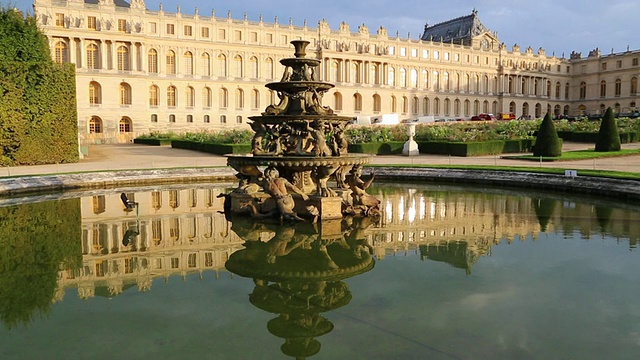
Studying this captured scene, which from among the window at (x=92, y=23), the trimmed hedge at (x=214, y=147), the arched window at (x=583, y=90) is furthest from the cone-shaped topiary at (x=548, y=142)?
the arched window at (x=583, y=90)

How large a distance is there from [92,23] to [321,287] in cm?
5078

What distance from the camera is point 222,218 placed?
37.3ft

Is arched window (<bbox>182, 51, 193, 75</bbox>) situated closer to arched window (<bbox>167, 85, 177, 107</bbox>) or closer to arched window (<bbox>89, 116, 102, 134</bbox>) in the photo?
arched window (<bbox>167, 85, 177, 107</bbox>)

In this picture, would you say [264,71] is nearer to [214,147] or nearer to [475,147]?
[214,147]

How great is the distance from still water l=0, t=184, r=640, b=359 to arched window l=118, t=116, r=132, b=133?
4282 centimetres

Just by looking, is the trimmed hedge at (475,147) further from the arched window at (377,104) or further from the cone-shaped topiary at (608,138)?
the arched window at (377,104)

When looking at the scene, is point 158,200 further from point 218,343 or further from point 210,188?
point 218,343

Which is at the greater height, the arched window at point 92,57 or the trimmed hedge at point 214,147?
the arched window at point 92,57

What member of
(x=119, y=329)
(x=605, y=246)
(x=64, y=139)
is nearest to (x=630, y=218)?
(x=605, y=246)

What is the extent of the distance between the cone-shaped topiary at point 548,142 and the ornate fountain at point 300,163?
15476 mm

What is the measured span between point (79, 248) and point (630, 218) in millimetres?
10702

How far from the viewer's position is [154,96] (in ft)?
178

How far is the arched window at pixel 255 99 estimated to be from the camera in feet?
195

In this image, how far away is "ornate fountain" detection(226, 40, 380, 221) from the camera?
1105 cm
